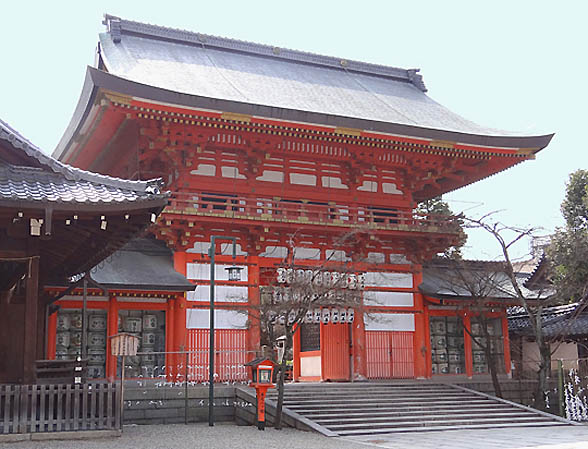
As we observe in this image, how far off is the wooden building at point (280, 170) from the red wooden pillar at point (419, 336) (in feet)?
0.15

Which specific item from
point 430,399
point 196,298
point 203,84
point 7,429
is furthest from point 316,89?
point 7,429

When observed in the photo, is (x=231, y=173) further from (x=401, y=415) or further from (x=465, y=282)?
(x=401, y=415)

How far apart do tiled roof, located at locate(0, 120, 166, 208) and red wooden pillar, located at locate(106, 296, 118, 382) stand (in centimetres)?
824

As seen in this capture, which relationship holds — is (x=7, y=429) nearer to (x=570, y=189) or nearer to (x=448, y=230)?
(x=448, y=230)

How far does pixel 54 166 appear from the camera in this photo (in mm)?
11695

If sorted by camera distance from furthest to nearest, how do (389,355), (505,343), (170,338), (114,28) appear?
1. (114,28)
2. (505,343)
3. (389,355)
4. (170,338)

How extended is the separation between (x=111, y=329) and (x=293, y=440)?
24.6ft

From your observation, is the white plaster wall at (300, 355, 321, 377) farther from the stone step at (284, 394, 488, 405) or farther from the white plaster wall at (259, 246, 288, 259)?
the stone step at (284, 394, 488, 405)

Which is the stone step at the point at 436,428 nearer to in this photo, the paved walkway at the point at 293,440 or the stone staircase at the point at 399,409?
the stone staircase at the point at 399,409

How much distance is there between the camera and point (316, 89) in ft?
86.6

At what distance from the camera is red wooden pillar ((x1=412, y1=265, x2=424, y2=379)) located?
2298 centimetres

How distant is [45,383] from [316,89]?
1697 centimetres

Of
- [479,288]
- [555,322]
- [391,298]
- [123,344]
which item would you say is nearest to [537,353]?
[555,322]

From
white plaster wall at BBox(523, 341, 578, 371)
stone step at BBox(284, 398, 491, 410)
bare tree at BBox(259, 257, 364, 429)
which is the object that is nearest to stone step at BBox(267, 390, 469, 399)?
stone step at BBox(284, 398, 491, 410)
